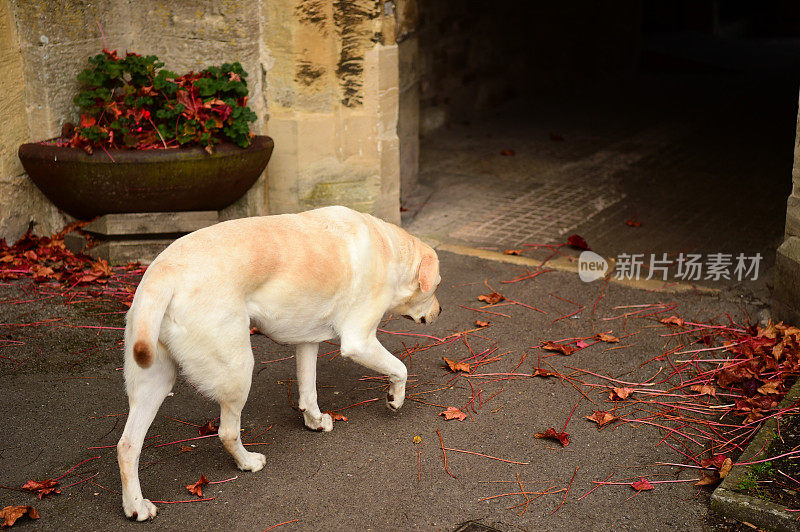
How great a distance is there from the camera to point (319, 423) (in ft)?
15.3

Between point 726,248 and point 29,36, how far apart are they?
18.7 feet

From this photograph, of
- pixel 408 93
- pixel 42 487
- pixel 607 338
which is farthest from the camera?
pixel 408 93

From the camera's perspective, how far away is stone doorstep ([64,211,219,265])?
22.3ft

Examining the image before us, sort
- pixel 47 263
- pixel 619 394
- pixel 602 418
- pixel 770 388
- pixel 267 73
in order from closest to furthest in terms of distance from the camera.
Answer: pixel 602 418
pixel 770 388
pixel 619 394
pixel 47 263
pixel 267 73

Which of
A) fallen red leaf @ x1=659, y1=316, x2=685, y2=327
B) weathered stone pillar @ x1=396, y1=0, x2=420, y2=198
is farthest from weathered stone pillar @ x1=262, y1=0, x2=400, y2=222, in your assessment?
fallen red leaf @ x1=659, y1=316, x2=685, y2=327

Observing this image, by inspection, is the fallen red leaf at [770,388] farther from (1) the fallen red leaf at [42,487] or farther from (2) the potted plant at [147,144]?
(2) the potted plant at [147,144]

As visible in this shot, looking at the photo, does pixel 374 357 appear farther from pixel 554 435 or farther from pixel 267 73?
pixel 267 73

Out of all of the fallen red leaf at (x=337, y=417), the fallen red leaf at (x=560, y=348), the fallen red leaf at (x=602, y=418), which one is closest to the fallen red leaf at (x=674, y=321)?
the fallen red leaf at (x=560, y=348)

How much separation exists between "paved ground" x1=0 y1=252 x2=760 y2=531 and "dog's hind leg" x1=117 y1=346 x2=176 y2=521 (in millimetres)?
118

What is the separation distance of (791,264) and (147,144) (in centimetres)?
454

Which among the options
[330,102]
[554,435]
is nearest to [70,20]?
[330,102]

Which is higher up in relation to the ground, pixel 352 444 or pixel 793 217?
pixel 793 217

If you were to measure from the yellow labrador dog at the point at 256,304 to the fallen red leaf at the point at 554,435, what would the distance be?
0.75 meters

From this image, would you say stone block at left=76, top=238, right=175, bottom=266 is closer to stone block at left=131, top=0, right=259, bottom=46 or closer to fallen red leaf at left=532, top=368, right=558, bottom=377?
stone block at left=131, top=0, right=259, bottom=46
